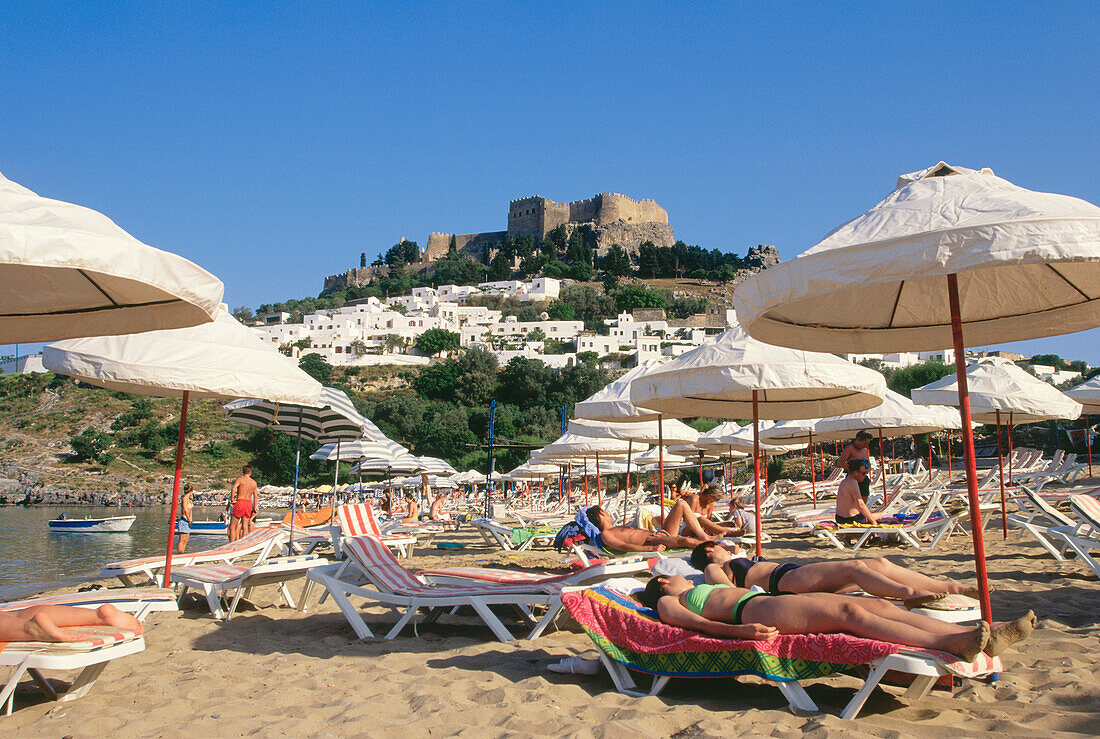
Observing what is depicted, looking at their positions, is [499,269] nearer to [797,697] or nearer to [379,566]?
[379,566]

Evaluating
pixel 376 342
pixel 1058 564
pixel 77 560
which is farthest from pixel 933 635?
pixel 376 342

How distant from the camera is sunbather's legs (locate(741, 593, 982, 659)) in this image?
8.12 ft

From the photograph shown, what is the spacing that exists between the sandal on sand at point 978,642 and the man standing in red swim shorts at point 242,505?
8320mm

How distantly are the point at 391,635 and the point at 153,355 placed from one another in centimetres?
198

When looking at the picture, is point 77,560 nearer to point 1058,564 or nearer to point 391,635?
point 391,635

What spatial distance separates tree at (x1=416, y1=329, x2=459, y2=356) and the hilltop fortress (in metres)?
31.4

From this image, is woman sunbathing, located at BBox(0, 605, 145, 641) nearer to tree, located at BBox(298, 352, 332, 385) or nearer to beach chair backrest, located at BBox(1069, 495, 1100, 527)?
beach chair backrest, located at BBox(1069, 495, 1100, 527)

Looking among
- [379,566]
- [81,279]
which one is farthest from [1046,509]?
[81,279]

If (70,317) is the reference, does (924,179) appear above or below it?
above

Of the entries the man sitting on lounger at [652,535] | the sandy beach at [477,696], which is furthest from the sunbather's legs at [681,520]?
the sandy beach at [477,696]

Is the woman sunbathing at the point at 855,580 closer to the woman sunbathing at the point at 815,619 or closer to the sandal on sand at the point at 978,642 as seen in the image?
the woman sunbathing at the point at 815,619

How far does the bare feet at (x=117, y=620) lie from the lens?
2.95 metres

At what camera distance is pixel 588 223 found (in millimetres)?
104312

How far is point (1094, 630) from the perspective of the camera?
364 cm
